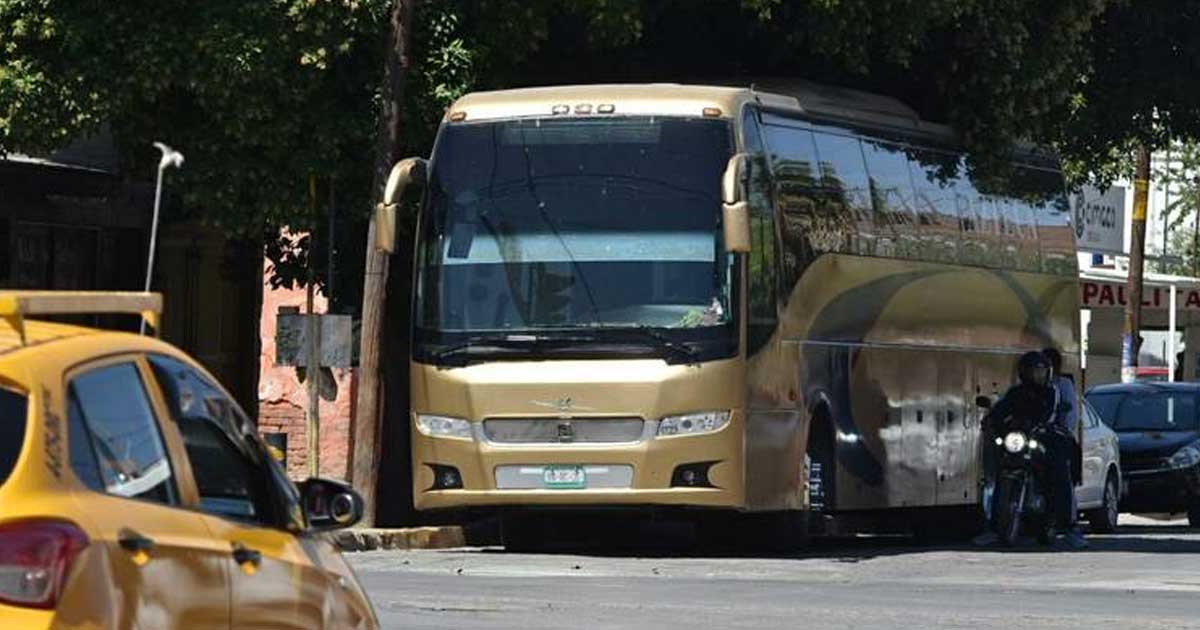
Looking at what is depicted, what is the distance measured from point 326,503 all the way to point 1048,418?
17676 mm

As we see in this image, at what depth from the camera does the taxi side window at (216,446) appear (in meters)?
7.18

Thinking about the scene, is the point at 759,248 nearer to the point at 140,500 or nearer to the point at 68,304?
the point at 68,304

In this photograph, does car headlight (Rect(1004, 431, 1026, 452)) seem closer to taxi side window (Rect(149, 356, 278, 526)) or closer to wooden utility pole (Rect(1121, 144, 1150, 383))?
taxi side window (Rect(149, 356, 278, 526))

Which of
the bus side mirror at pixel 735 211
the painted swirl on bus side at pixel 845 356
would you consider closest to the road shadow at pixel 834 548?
the painted swirl on bus side at pixel 845 356

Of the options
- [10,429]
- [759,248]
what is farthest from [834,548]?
[10,429]

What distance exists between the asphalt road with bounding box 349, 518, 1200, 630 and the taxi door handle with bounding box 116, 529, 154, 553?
7325 millimetres

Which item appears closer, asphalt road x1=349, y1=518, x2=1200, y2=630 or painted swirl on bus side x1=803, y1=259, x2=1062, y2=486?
asphalt road x1=349, y1=518, x2=1200, y2=630

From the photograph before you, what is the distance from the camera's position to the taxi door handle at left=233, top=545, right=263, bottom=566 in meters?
7.10

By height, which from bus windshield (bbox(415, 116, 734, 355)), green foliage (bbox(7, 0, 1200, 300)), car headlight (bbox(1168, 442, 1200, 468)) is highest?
green foliage (bbox(7, 0, 1200, 300))

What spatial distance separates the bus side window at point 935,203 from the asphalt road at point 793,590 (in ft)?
10.4

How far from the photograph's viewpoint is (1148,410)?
36219 mm

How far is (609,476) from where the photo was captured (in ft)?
69.1

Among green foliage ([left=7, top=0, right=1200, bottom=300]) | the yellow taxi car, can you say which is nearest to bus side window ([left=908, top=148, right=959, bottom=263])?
green foliage ([left=7, top=0, right=1200, bottom=300])

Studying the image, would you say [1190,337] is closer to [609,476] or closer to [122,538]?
[609,476]
